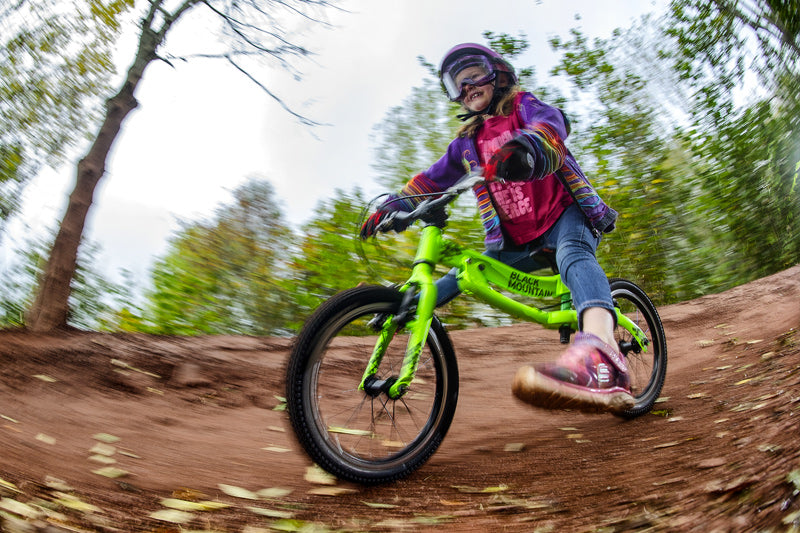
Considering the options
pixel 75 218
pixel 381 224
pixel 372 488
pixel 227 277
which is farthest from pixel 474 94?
pixel 227 277

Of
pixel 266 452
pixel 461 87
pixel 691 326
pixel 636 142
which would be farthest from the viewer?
pixel 636 142

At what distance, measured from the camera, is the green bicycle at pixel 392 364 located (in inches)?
74.1

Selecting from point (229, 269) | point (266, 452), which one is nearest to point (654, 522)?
point (266, 452)

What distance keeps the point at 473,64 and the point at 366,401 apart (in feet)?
4.98

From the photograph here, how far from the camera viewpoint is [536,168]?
6.79 feet

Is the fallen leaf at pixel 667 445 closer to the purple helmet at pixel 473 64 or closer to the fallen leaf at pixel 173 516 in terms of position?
the purple helmet at pixel 473 64

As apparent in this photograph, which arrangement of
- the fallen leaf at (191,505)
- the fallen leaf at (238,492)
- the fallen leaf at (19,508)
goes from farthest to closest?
the fallen leaf at (238,492)
the fallen leaf at (191,505)
the fallen leaf at (19,508)

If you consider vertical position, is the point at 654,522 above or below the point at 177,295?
below

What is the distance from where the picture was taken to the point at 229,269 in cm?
667

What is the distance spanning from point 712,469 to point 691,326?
13.8 feet

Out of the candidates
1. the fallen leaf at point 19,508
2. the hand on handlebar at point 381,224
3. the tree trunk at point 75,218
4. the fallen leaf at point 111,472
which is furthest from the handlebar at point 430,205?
the tree trunk at point 75,218

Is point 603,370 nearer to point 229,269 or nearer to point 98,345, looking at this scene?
point 98,345

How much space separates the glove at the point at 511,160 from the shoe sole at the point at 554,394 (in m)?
0.71

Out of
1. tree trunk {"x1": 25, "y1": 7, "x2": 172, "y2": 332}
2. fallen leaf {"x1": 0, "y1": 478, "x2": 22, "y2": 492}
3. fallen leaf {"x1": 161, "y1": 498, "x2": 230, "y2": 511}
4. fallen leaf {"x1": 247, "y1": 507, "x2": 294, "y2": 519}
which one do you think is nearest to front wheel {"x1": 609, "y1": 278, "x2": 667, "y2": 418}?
fallen leaf {"x1": 247, "y1": 507, "x2": 294, "y2": 519}
